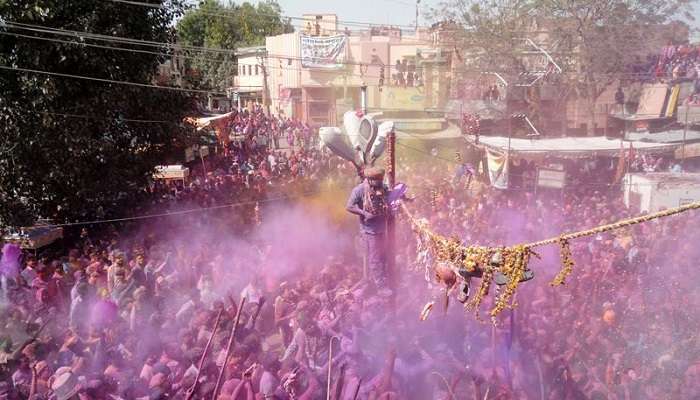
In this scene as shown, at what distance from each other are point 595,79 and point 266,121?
15.8 meters

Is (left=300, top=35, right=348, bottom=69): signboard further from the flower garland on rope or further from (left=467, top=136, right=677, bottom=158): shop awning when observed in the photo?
the flower garland on rope

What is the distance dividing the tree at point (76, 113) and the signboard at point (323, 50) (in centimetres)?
1958

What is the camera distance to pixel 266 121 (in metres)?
30.8

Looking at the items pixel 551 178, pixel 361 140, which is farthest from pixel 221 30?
pixel 361 140

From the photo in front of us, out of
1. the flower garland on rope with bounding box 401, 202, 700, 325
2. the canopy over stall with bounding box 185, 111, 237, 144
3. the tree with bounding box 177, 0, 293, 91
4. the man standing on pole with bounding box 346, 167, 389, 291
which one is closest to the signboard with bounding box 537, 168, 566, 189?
the man standing on pole with bounding box 346, 167, 389, 291

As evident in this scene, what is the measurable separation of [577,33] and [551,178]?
33.8 feet

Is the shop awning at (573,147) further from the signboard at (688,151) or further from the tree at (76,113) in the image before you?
the tree at (76,113)

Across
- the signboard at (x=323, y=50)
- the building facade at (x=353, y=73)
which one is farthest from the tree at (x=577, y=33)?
the signboard at (x=323, y=50)

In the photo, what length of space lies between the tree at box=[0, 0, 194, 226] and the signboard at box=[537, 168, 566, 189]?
9822 millimetres

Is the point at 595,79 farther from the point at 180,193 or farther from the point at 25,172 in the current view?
the point at 25,172

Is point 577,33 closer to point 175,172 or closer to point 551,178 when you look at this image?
point 551,178

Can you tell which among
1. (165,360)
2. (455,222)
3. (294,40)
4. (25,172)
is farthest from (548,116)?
(165,360)

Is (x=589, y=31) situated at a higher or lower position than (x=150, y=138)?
higher

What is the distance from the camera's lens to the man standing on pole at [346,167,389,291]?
9211 millimetres
